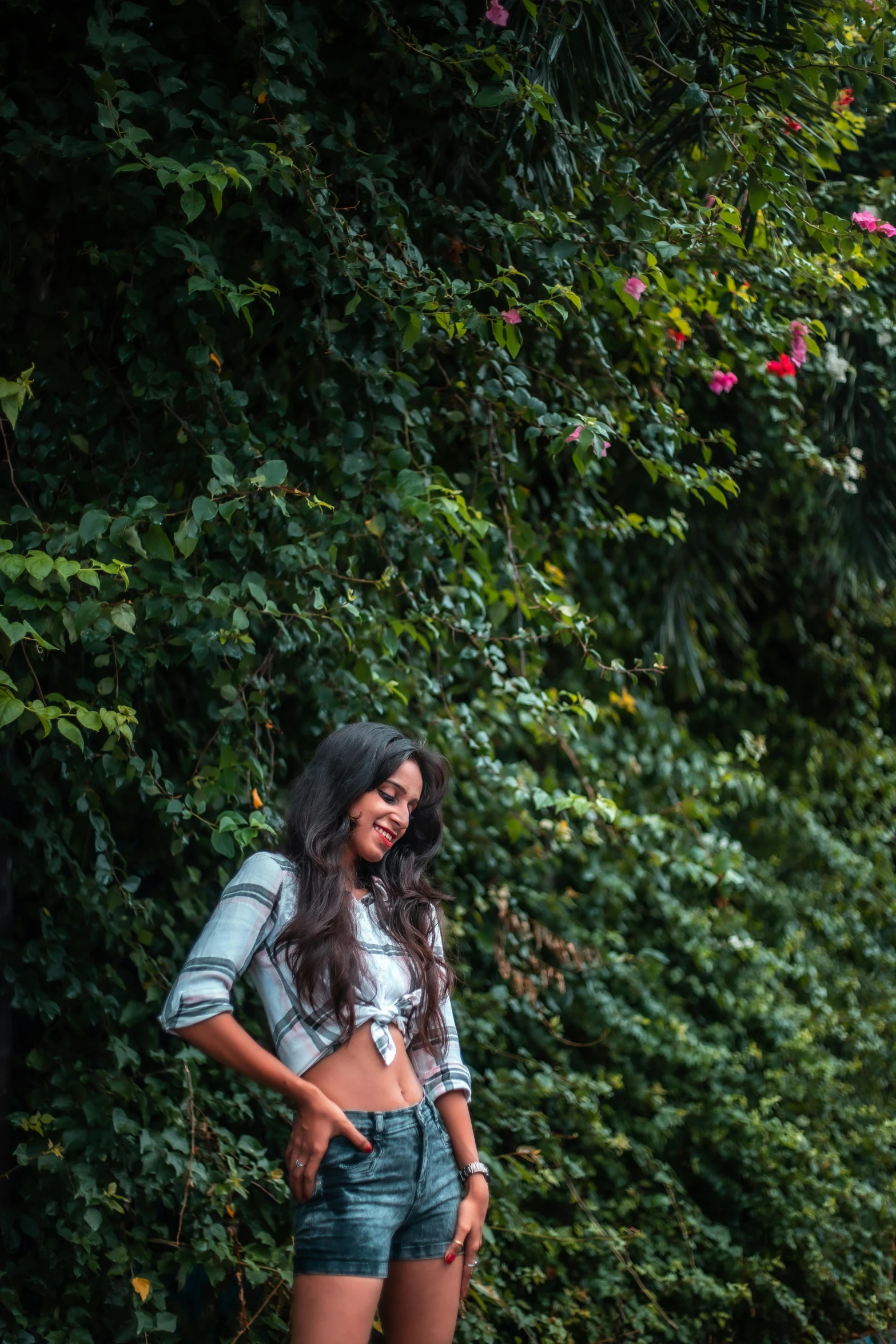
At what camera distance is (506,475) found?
3.54m

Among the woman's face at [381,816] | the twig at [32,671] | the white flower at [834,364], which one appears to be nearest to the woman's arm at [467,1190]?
the woman's face at [381,816]

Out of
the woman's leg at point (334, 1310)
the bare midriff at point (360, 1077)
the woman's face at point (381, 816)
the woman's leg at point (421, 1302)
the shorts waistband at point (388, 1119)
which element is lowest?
the woman's leg at point (421, 1302)

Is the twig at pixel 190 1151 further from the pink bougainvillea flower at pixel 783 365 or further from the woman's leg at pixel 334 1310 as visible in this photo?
the pink bougainvillea flower at pixel 783 365

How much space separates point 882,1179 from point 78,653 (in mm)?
3329

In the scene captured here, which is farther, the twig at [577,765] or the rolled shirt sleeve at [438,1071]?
the twig at [577,765]

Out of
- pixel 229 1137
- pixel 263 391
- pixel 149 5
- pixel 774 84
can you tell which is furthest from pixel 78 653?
pixel 774 84

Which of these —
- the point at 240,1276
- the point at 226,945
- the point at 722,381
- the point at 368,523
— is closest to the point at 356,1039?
the point at 226,945

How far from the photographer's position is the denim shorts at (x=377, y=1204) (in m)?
1.94

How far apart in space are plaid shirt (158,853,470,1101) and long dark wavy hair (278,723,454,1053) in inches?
0.8

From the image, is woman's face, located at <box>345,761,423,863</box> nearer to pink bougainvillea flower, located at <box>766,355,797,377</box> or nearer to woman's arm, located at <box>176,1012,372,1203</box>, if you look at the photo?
woman's arm, located at <box>176,1012,372,1203</box>

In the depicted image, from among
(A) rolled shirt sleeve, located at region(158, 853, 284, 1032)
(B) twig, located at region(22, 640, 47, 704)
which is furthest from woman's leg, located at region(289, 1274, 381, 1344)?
(B) twig, located at region(22, 640, 47, 704)

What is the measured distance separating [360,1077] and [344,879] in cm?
33

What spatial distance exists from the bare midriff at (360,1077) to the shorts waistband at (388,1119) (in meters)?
0.01

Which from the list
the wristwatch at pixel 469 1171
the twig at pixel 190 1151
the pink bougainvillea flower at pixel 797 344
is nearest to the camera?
the wristwatch at pixel 469 1171
